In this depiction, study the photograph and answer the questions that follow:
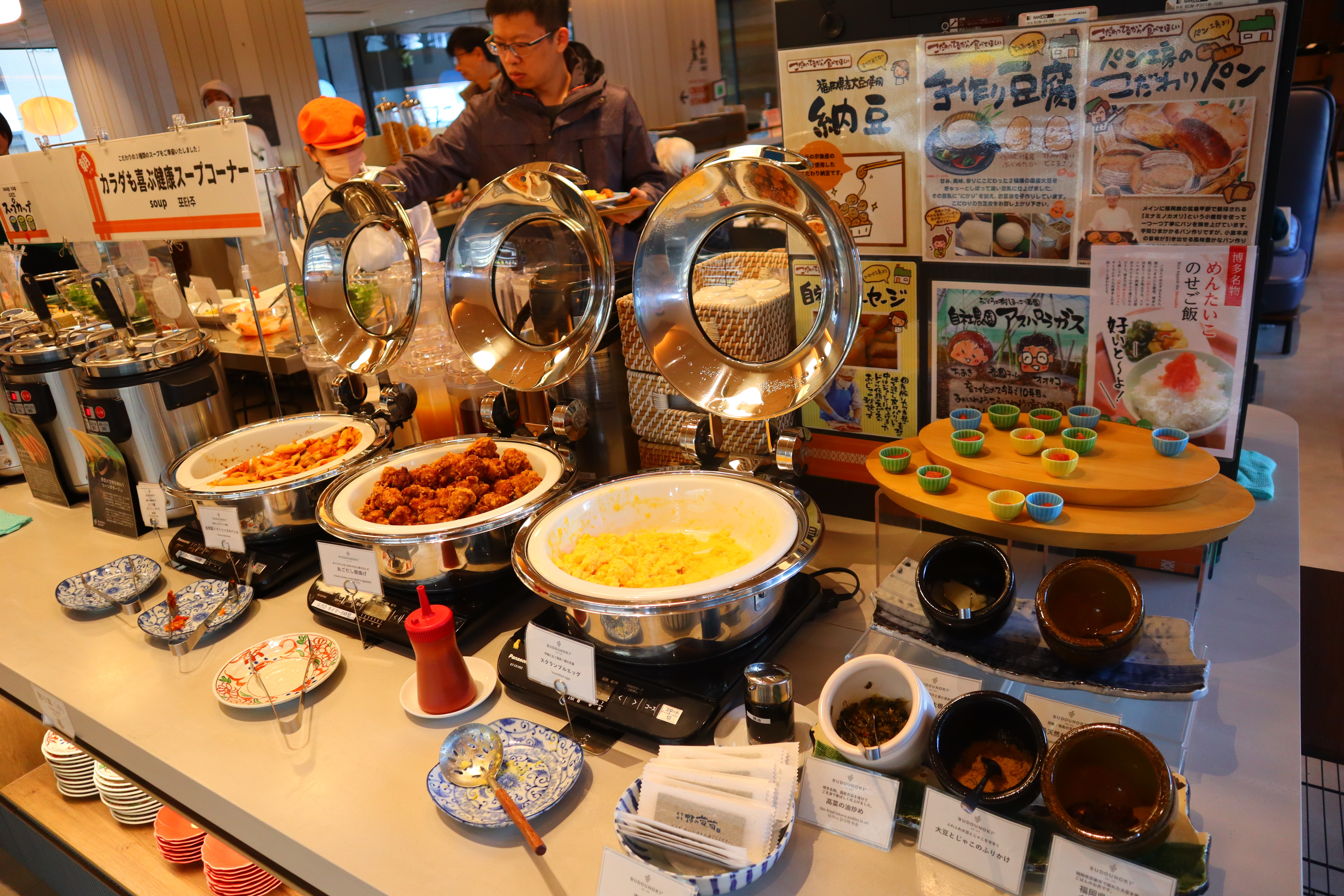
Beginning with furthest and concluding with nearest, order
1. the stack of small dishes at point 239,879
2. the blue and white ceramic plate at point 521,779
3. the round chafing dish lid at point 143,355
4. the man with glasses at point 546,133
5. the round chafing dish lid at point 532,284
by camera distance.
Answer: the man with glasses at point 546,133 → the round chafing dish lid at point 143,355 → the round chafing dish lid at point 532,284 → the stack of small dishes at point 239,879 → the blue and white ceramic plate at point 521,779

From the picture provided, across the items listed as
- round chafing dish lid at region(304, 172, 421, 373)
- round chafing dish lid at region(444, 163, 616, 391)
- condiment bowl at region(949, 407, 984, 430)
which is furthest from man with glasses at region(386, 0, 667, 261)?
condiment bowl at region(949, 407, 984, 430)

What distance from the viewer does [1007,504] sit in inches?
44.4

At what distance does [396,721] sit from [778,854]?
0.64 metres

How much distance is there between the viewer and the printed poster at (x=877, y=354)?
4.66 ft

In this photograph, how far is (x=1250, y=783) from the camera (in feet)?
3.13

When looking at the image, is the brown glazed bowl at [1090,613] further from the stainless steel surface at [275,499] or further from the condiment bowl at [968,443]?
the stainless steel surface at [275,499]

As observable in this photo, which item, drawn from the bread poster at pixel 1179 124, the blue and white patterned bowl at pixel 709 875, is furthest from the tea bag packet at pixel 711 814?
the bread poster at pixel 1179 124

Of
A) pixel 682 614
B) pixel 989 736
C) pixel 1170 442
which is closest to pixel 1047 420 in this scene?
pixel 1170 442

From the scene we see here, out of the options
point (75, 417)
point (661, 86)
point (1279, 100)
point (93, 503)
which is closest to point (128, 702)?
point (93, 503)

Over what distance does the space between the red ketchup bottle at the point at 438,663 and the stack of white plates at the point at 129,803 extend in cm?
89

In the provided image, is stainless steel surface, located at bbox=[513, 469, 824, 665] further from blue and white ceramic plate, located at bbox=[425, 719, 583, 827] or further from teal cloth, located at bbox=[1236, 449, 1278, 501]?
teal cloth, located at bbox=[1236, 449, 1278, 501]

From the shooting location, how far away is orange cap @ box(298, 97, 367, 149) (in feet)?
7.97

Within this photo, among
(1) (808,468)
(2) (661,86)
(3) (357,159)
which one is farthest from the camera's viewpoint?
(2) (661,86)

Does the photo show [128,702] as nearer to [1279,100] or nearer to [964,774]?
[964,774]
